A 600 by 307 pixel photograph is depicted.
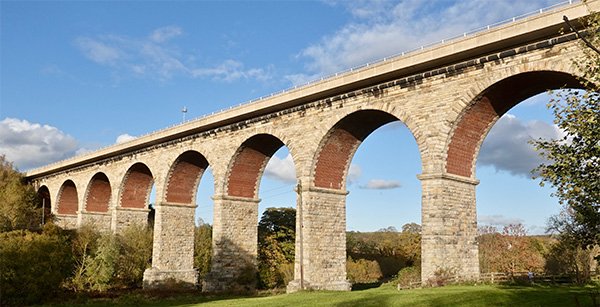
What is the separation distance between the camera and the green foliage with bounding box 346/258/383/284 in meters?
40.0

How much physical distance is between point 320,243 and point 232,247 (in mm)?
6670

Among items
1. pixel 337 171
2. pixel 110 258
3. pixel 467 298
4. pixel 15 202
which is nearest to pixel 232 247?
pixel 337 171

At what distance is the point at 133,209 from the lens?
3912 centimetres

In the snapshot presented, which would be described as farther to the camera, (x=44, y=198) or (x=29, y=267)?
(x=44, y=198)

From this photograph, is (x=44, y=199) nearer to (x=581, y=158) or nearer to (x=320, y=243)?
(x=320, y=243)

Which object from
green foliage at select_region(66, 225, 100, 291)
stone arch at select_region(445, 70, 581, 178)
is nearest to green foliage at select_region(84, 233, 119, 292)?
green foliage at select_region(66, 225, 100, 291)

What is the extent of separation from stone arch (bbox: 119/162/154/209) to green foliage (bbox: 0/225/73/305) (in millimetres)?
11010

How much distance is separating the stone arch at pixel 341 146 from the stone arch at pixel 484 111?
3.92 m

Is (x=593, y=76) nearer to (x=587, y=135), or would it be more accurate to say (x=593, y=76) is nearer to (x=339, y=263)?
(x=587, y=135)

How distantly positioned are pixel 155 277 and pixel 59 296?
6239 mm

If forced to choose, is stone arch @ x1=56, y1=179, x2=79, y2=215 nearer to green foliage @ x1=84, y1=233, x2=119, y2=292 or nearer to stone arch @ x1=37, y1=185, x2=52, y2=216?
stone arch @ x1=37, y1=185, x2=52, y2=216

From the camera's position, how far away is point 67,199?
48.8 m

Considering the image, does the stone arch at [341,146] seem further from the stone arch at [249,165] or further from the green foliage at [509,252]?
the green foliage at [509,252]

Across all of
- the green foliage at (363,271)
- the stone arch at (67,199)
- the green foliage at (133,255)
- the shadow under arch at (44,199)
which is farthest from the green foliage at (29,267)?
the shadow under arch at (44,199)
